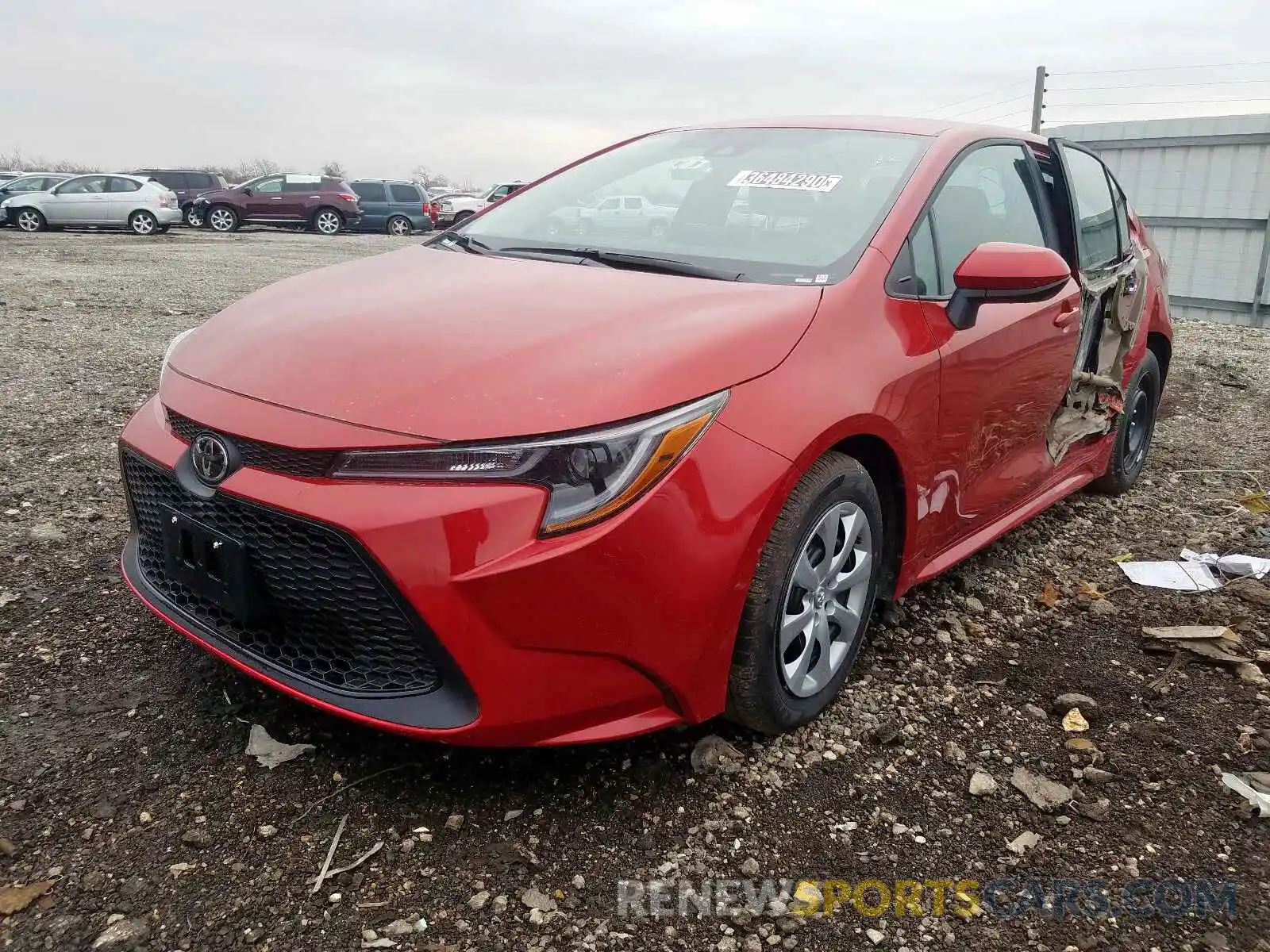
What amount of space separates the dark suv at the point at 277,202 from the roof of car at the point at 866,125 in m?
22.3

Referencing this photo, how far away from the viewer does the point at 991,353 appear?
9.20 feet

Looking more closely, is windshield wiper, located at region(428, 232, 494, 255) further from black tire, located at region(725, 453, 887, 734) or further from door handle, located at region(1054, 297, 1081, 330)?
door handle, located at region(1054, 297, 1081, 330)

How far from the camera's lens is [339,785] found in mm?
2141

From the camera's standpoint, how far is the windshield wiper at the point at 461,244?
2.92m

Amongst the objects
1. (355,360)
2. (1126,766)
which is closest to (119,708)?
(355,360)

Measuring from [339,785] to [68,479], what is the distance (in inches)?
101

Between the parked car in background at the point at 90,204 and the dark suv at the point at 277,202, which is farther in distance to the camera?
the dark suv at the point at 277,202

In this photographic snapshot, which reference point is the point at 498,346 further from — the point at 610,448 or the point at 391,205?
the point at 391,205

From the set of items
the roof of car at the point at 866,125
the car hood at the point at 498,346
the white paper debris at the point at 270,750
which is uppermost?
the roof of car at the point at 866,125

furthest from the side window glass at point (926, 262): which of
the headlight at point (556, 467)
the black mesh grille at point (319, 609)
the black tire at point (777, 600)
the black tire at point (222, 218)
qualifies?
the black tire at point (222, 218)

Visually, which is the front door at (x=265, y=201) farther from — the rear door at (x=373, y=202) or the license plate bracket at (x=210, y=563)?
the license plate bracket at (x=210, y=563)

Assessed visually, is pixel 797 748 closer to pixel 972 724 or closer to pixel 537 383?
pixel 972 724

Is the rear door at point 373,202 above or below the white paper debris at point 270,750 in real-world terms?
above

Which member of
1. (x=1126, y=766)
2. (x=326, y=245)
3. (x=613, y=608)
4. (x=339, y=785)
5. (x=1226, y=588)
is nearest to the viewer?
(x=613, y=608)
